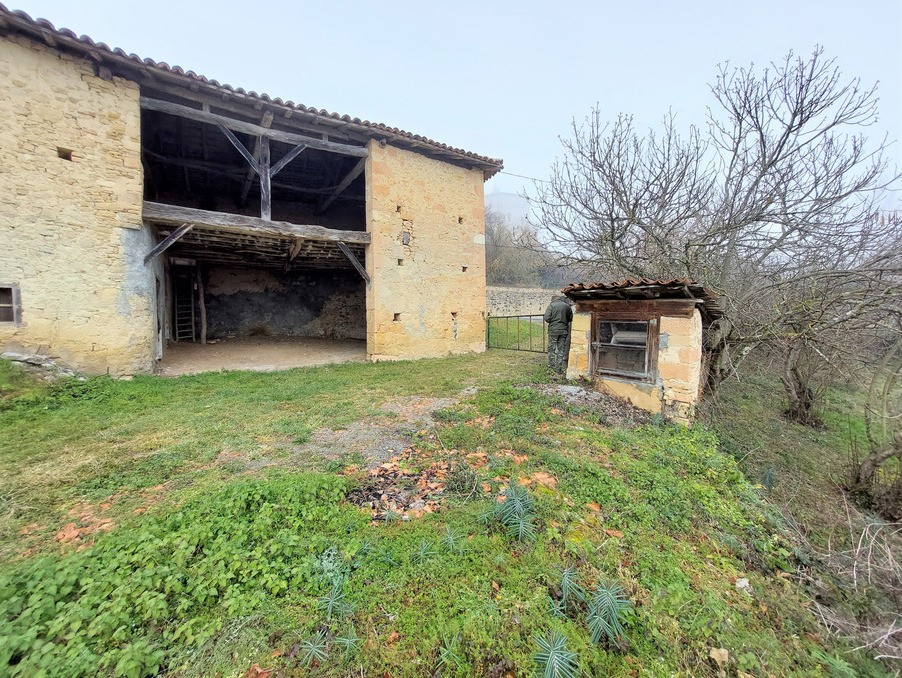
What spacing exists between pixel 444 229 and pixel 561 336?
459 centimetres

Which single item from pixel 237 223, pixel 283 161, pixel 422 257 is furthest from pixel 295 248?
pixel 422 257

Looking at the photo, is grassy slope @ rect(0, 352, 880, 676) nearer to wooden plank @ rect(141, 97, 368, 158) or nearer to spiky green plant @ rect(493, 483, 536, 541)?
spiky green plant @ rect(493, 483, 536, 541)

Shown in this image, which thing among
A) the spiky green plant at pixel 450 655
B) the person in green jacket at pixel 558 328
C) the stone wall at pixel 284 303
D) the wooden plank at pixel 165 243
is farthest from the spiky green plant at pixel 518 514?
the stone wall at pixel 284 303

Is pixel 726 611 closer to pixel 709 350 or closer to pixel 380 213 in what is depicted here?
pixel 709 350

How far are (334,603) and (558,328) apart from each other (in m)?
5.96

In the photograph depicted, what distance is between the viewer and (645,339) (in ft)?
17.6

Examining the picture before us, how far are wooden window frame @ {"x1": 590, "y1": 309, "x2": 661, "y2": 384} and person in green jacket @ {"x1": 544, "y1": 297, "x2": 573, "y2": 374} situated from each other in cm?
99

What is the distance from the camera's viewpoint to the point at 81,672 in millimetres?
1441

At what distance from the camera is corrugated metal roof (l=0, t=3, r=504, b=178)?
5.00 meters

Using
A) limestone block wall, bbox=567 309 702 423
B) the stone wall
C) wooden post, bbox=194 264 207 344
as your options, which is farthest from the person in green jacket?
wooden post, bbox=194 264 207 344

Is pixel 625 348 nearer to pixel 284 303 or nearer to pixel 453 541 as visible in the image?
pixel 453 541

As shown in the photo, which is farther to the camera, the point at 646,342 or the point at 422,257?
the point at 422,257

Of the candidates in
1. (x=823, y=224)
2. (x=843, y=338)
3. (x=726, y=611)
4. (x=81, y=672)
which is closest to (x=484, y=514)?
(x=726, y=611)

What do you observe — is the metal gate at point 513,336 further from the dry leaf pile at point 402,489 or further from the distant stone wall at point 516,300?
the dry leaf pile at point 402,489
